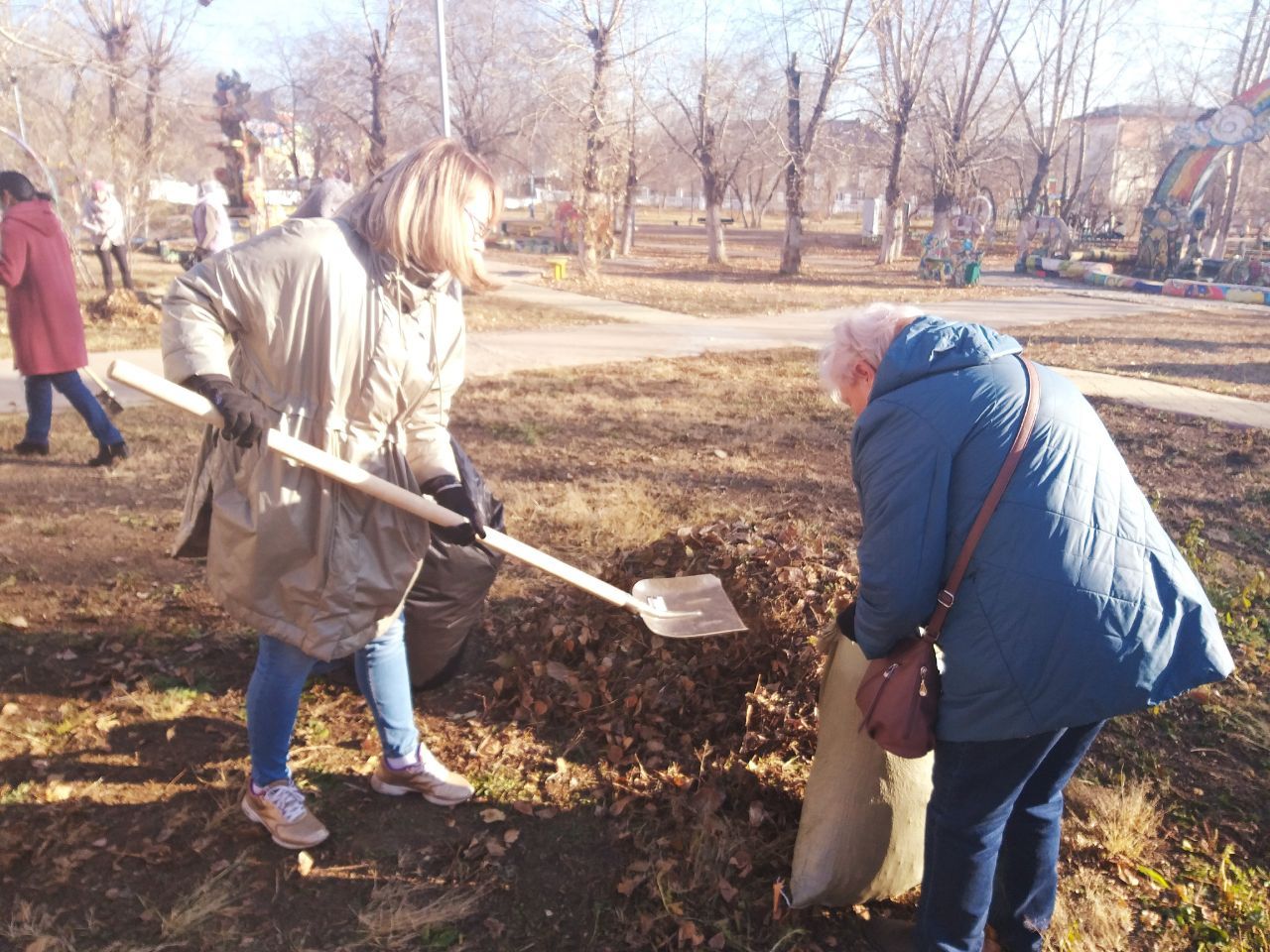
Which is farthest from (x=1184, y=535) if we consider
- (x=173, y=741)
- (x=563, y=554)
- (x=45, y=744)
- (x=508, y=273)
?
(x=508, y=273)

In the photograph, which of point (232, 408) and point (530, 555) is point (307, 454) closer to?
point (232, 408)

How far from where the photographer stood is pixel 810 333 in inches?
484

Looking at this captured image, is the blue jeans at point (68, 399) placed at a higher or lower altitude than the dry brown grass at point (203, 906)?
higher

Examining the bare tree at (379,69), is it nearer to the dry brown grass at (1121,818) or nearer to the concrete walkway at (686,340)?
the concrete walkway at (686,340)

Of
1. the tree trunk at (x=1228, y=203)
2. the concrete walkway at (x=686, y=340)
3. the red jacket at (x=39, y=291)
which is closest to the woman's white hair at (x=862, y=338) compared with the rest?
the concrete walkway at (x=686, y=340)

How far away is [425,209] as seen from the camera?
2.10 meters

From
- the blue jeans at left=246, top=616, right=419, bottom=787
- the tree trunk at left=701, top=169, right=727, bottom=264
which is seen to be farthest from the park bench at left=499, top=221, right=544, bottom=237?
the blue jeans at left=246, top=616, right=419, bottom=787

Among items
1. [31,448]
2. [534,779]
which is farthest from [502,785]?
[31,448]

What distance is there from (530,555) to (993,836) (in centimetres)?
136

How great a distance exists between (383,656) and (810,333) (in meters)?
10.6

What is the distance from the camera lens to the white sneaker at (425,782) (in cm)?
266

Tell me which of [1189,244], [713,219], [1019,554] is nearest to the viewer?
[1019,554]

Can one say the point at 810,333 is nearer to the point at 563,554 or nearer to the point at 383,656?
the point at 563,554

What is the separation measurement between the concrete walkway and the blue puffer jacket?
3219 millimetres
